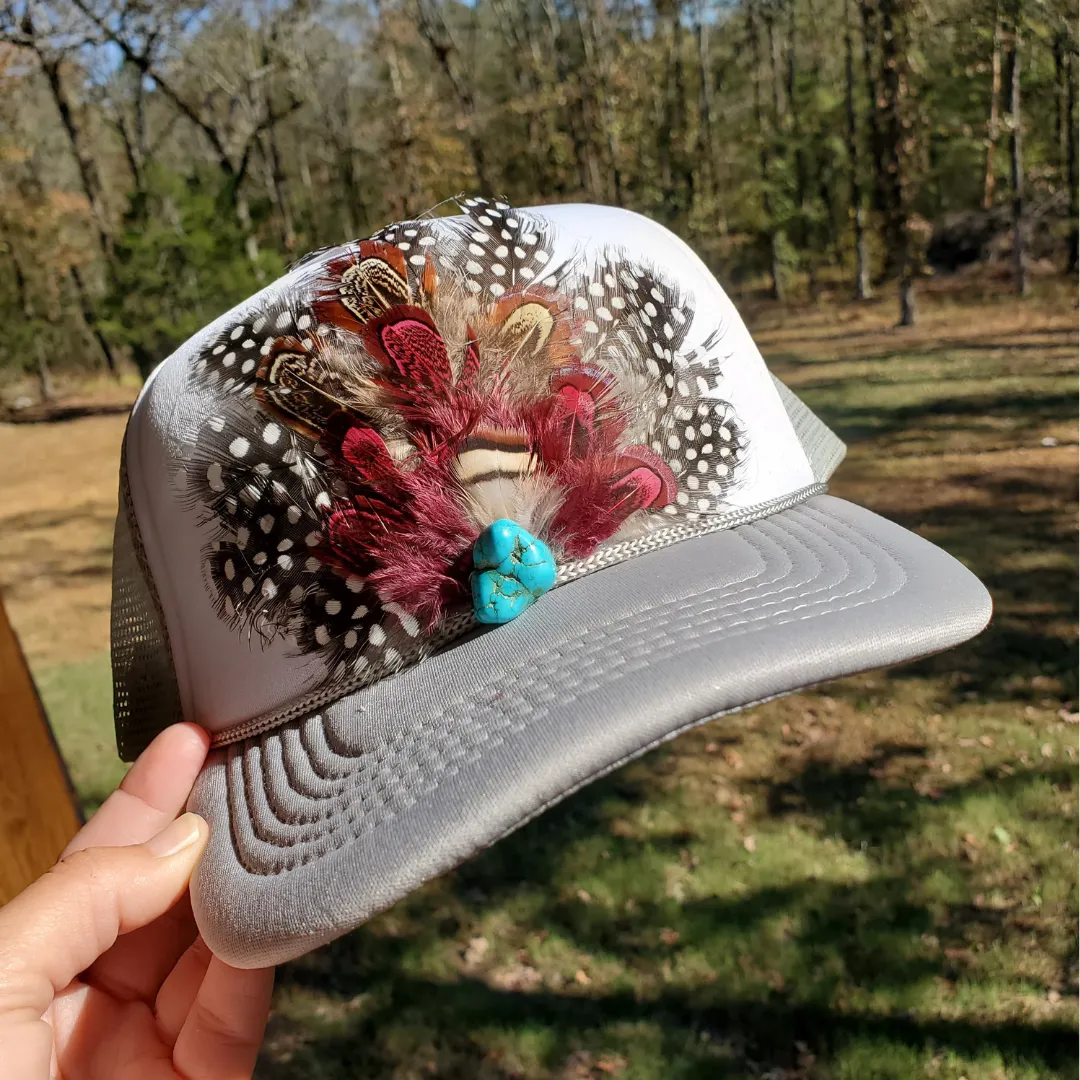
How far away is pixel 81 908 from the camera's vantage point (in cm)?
104

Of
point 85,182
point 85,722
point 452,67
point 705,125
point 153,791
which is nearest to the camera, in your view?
point 153,791

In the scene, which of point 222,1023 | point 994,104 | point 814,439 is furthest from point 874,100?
point 222,1023

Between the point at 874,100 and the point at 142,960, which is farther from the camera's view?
the point at 874,100

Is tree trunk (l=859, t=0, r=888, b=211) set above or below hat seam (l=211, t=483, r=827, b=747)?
above

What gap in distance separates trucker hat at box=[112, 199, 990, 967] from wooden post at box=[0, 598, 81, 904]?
82 cm

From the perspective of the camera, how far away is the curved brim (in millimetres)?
863

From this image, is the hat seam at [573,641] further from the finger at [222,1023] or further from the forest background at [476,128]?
the forest background at [476,128]

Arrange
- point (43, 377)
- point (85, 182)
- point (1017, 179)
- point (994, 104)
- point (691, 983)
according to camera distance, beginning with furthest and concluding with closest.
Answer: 1. point (43, 377)
2. point (85, 182)
3. point (1017, 179)
4. point (994, 104)
5. point (691, 983)

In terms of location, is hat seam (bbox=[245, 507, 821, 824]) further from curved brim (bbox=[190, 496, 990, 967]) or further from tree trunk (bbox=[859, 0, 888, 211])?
tree trunk (bbox=[859, 0, 888, 211])

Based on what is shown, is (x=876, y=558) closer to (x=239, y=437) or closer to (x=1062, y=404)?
(x=239, y=437)

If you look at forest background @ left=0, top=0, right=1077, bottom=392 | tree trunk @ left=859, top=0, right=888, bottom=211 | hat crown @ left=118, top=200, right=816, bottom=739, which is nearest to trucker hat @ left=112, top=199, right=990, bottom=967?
hat crown @ left=118, top=200, right=816, bottom=739

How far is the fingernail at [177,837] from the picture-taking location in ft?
3.45

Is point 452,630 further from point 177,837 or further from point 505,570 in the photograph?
point 177,837

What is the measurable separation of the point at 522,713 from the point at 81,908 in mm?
598
